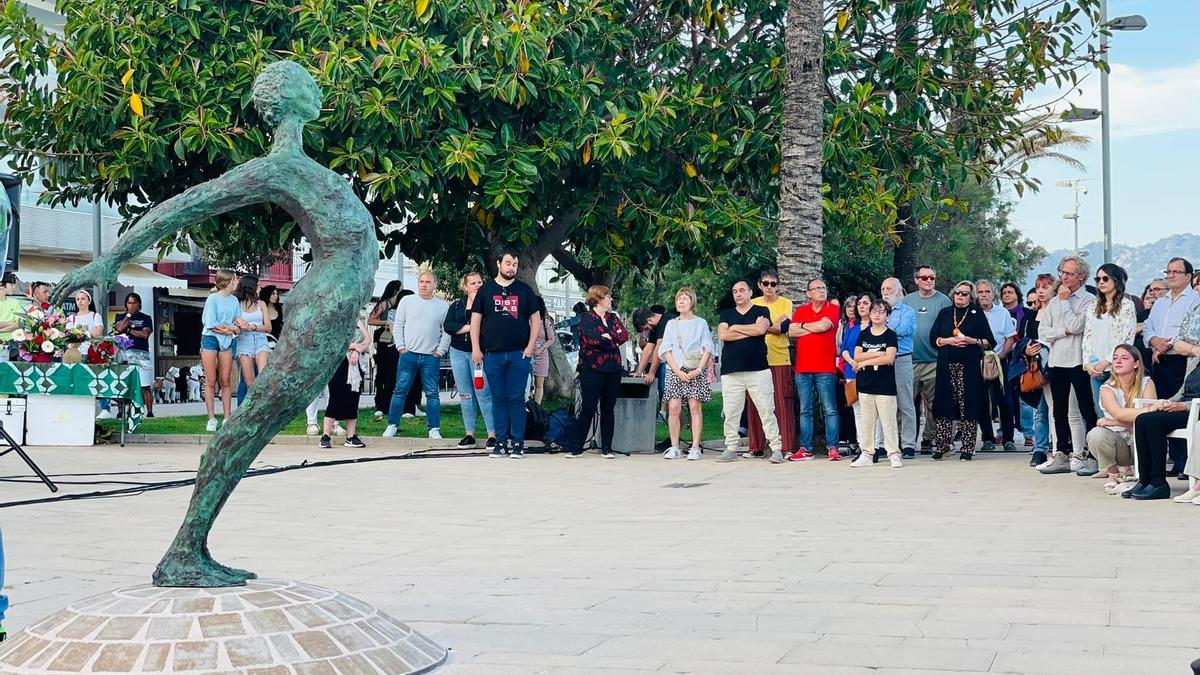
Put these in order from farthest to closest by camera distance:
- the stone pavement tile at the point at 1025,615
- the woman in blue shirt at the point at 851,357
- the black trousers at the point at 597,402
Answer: the black trousers at the point at 597,402 < the woman in blue shirt at the point at 851,357 < the stone pavement tile at the point at 1025,615

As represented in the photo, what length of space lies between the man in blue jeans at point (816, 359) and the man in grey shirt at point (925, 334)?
129cm

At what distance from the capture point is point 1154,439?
1060 centimetres

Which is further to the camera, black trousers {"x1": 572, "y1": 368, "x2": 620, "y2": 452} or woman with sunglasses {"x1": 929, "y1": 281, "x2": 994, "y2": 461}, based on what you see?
black trousers {"x1": 572, "y1": 368, "x2": 620, "y2": 452}

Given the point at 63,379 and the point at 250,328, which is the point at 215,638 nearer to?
the point at 63,379

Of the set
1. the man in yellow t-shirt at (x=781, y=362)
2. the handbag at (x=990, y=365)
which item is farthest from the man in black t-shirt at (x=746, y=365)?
the handbag at (x=990, y=365)

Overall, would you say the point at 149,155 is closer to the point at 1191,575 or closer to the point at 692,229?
the point at 692,229

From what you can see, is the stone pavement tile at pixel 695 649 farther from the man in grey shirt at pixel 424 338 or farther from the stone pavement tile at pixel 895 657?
the man in grey shirt at pixel 424 338

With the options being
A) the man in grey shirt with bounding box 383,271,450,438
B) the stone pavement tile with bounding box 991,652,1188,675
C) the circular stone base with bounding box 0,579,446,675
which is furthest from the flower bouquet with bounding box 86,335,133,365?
the stone pavement tile with bounding box 991,652,1188,675

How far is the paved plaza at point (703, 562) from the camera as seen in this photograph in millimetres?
5234

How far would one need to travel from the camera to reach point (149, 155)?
54.8 feet

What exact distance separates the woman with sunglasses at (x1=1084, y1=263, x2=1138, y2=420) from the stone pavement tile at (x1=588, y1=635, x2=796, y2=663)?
7.42 metres

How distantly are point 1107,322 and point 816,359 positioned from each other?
10.7ft

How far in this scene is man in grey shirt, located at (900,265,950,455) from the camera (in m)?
15.4

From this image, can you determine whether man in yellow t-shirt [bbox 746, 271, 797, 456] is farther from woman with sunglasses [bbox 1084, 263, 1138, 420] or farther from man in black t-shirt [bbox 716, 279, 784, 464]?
woman with sunglasses [bbox 1084, 263, 1138, 420]
